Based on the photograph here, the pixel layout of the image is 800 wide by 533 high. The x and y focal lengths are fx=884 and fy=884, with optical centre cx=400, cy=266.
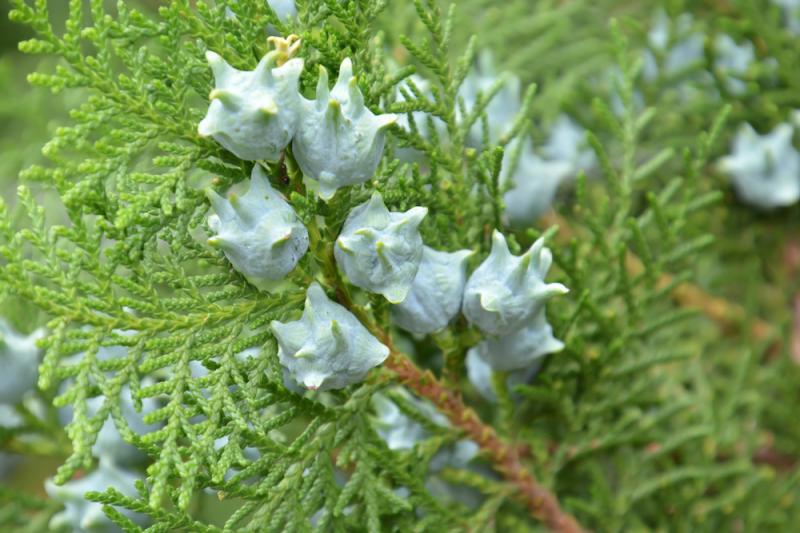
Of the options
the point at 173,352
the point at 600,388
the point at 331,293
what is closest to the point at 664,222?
the point at 600,388

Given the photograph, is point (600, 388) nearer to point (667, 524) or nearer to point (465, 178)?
point (667, 524)

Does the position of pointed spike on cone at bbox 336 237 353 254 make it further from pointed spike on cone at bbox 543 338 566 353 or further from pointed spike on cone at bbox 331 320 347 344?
pointed spike on cone at bbox 543 338 566 353

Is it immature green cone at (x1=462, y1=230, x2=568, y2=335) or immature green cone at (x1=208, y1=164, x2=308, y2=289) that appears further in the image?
immature green cone at (x1=462, y1=230, x2=568, y2=335)

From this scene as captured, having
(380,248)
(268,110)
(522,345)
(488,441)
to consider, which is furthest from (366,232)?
(488,441)

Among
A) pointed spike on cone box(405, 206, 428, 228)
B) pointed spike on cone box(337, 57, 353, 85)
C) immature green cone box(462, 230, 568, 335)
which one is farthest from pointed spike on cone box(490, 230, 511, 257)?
pointed spike on cone box(337, 57, 353, 85)

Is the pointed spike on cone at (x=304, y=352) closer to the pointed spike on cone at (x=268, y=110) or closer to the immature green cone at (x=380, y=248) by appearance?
the immature green cone at (x=380, y=248)

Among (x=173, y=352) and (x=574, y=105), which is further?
(x=574, y=105)
